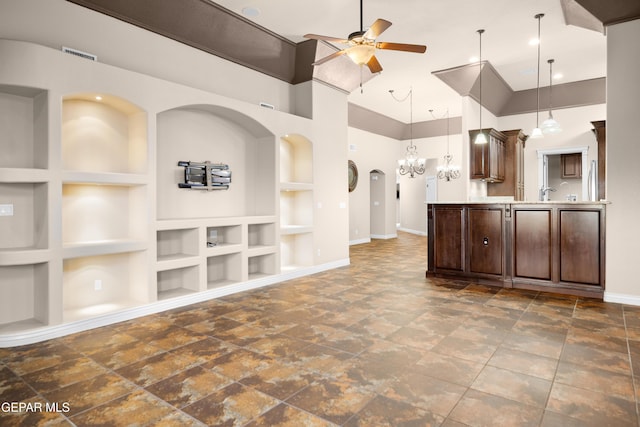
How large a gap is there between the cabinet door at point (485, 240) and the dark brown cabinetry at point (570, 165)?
7.07 metres

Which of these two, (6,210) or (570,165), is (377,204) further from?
(6,210)

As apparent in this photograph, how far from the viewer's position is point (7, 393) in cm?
252

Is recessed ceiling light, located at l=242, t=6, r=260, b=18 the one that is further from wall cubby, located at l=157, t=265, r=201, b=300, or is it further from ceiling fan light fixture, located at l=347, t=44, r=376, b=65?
wall cubby, located at l=157, t=265, r=201, b=300

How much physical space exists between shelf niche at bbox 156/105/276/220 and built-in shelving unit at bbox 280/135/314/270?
2.08 ft

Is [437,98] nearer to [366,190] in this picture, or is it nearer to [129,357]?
[366,190]

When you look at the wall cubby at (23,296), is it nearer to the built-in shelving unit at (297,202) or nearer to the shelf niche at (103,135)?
the shelf niche at (103,135)

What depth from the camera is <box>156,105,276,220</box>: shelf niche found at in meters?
5.01

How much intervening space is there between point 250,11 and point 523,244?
497 cm

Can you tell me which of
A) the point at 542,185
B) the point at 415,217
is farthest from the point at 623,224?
the point at 415,217

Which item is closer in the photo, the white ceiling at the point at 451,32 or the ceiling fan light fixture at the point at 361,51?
the ceiling fan light fixture at the point at 361,51

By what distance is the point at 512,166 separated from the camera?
9.05m

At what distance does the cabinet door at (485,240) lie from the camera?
5516 mm

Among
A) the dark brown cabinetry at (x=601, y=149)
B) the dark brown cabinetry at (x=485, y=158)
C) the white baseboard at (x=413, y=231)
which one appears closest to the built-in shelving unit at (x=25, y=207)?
the dark brown cabinetry at (x=485, y=158)

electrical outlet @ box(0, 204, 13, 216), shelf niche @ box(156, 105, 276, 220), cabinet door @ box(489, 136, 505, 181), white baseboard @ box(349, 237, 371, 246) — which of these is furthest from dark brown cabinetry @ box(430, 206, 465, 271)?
electrical outlet @ box(0, 204, 13, 216)
